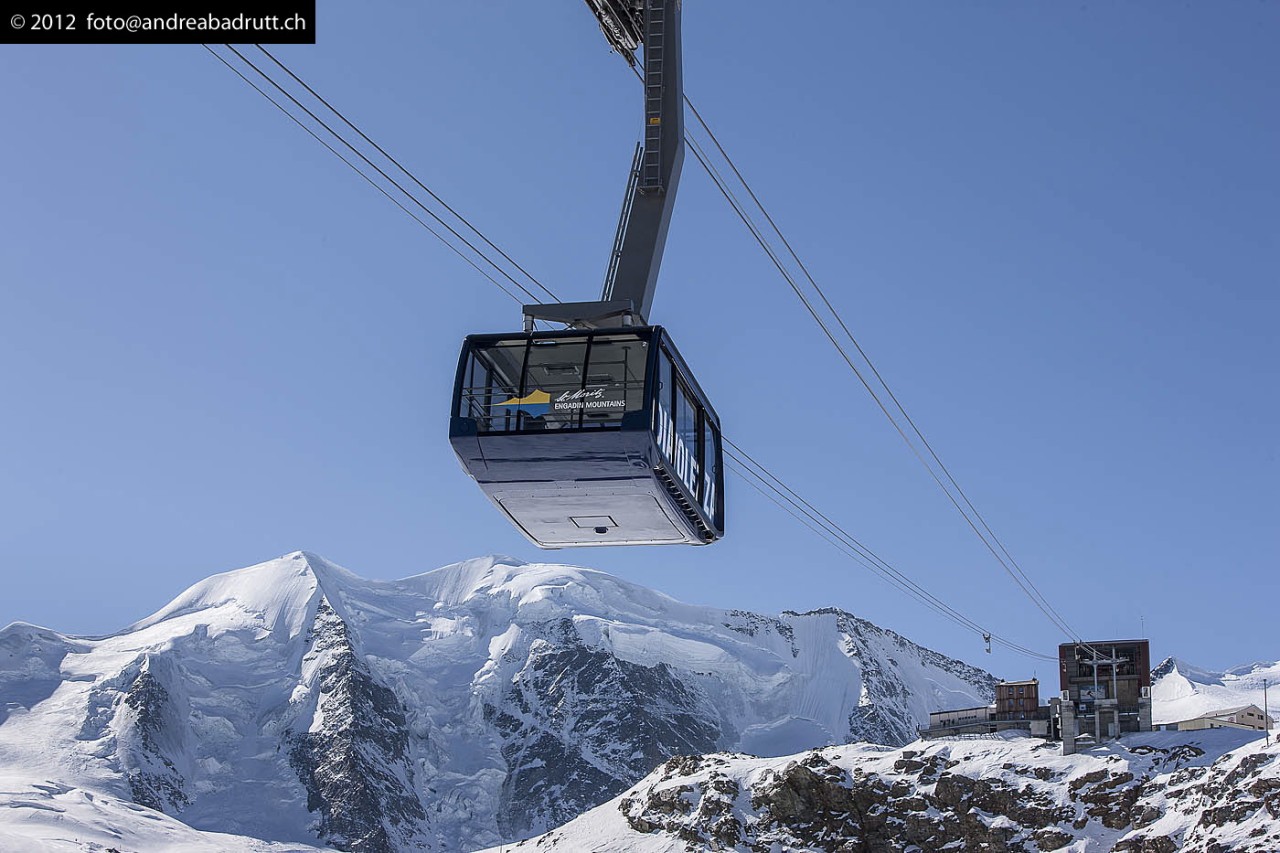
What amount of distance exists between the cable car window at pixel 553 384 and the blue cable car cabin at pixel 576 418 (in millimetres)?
22

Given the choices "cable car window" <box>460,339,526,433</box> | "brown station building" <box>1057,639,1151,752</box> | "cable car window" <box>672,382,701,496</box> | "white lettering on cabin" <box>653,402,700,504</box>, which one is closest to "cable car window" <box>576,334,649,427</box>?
"white lettering on cabin" <box>653,402,700,504</box>

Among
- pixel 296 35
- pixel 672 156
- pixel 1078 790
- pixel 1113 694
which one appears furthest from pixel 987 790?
pixel 296 35

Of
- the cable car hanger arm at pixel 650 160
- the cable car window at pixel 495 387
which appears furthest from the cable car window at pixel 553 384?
the cable car hanger arm at pixel 650 160

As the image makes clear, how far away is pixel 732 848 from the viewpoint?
158875 mm

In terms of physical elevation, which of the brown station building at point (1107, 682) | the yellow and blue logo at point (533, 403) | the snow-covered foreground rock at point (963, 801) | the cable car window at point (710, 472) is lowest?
A: the snow-covered foreground rock at point (963, 801)

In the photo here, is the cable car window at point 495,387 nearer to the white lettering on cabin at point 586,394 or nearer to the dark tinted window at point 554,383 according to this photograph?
the dark tinted window at point 554,383

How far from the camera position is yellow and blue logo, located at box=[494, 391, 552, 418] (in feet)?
117

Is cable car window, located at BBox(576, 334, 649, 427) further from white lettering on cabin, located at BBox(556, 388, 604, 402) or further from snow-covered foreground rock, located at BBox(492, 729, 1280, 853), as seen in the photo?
snow-covered foreground rock, located at BBox(492, 729, 1280, 853)

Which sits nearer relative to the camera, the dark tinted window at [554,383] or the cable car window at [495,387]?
the dark tinted window at [554,383]

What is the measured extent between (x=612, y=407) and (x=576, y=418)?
0.87 meters

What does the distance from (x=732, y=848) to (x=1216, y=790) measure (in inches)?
2044

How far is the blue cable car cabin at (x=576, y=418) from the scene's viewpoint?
35.0m

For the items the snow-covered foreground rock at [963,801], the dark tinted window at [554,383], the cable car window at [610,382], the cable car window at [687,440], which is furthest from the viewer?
the snow-covered foreground rock at [963,801]

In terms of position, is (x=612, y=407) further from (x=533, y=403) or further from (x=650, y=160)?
(x=650, y=160)
